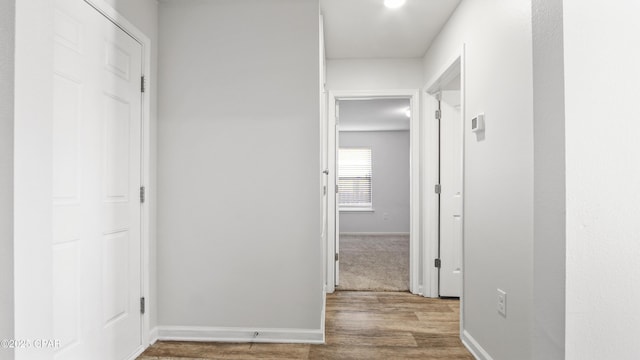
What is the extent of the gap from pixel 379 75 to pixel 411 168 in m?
1.01

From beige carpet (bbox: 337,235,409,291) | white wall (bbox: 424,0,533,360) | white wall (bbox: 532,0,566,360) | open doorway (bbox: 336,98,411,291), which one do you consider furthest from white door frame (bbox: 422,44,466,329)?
open doorway (bbox: 336,98,411,291)

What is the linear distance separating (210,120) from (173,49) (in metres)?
0.56

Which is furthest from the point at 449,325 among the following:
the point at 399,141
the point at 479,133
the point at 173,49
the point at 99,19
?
the point at 399,141

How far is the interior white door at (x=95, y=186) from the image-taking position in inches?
63.4

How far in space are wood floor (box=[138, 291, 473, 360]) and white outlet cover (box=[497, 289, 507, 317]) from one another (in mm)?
515

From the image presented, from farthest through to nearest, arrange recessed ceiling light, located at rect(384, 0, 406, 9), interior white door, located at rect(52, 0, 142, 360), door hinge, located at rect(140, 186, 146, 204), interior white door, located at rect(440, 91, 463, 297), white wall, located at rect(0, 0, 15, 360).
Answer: interior white door, located at rect(440, 91, 463, 297), recessed ceiling light, located at rect(384, 0, 406, 9), door hinge, located at rect(140, 186, 146, 204), interior white door, located at rect(52, 0, 142, 360), white wall, located at rect(0, 0, 15, 360)

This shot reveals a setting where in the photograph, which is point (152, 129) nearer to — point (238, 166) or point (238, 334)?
point (238, 166)

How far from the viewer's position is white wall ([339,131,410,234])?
7820 mm

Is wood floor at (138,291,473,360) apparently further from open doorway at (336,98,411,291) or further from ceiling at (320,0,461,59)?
open doorway at (336,98,411,291)

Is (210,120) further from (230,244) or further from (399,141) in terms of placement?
(399,141)

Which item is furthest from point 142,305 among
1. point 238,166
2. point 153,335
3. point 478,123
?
point 478,123

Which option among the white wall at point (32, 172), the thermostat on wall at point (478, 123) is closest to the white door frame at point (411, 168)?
the thermostat on wall at point (478, 123)

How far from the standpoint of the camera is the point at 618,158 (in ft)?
3.27

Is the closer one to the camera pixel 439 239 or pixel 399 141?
pixel 439 239
